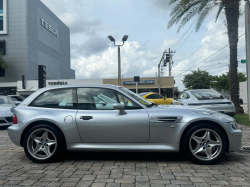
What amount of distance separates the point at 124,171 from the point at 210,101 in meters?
6.58

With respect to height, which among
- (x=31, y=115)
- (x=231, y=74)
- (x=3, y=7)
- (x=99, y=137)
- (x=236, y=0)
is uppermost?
(x=3, y=7)

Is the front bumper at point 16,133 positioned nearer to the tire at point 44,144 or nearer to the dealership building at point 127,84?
the tire at point 44,144

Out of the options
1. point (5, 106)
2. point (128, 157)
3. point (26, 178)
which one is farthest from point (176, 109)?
point (5, 106)

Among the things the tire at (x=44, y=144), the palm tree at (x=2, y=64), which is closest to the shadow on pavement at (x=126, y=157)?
the tire at (x=44, y=144)

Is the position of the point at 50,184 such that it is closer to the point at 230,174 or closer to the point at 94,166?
the point at 94,166

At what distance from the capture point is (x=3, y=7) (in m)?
38.5

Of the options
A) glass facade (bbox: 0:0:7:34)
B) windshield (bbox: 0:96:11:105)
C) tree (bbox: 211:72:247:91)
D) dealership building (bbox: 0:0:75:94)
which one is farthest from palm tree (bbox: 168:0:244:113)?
tree (bbox: 211:72:247:91)

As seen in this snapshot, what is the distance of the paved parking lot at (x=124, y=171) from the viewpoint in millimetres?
3299

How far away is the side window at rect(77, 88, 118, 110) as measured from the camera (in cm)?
439

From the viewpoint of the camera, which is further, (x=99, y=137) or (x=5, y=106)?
(x=5, y=106)

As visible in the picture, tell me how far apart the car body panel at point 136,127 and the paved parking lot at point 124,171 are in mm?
313

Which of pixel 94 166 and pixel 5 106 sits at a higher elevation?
pixel 5 106

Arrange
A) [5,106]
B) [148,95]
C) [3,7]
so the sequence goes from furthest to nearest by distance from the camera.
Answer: [3,7], [148,95], [5,106]

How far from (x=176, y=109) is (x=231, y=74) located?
11.3m
